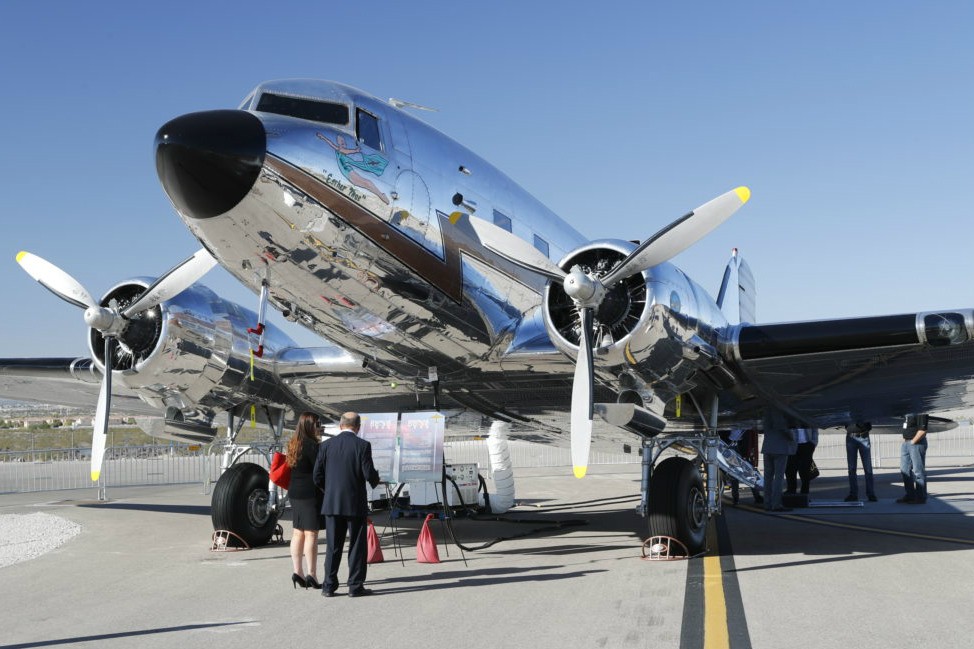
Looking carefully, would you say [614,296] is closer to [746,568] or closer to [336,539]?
[746,568]

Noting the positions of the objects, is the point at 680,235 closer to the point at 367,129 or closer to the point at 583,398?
the point at 583,398

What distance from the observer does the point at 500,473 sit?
15742 millimetres

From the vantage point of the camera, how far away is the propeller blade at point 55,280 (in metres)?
11.4

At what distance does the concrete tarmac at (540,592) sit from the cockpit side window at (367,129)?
4.19 metres

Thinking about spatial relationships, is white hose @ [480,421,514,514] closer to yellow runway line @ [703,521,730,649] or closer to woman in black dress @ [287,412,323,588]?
yellow runway line @ [703,521,730,649]

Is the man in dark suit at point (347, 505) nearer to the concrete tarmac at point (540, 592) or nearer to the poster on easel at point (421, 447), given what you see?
the concrete tarmac at point (540, 592)

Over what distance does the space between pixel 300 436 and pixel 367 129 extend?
9.85 feet

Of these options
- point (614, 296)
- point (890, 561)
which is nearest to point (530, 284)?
point (614, 296)

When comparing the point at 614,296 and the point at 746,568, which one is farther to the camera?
the point at 614,296

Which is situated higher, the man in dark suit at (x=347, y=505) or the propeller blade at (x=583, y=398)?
the propeller blade at (x=583, y=398)

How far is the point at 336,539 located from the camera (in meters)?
7.64

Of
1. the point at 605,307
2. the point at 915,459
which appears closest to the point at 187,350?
the point at 605,307

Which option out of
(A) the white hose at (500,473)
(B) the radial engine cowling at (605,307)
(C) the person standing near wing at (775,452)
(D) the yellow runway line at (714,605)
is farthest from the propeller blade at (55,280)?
(C) the person standing near wing at (775,452)

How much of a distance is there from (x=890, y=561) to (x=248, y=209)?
7240mm
